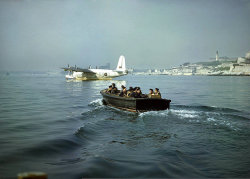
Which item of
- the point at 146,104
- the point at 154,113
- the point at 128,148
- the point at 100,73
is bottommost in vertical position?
the point at 128,148

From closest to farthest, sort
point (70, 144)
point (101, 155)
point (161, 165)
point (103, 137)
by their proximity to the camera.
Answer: point (161, 165), point (101, 155), point (70, 144), point (103, 137)

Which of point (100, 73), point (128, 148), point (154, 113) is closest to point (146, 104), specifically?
point (154, 113)

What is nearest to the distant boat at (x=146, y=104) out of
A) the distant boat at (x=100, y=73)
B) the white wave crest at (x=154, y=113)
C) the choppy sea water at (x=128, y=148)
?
the white wave crest at (x=154, y=113)

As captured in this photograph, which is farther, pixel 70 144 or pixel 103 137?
pixel 103 137

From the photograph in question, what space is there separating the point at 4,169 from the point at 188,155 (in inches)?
289

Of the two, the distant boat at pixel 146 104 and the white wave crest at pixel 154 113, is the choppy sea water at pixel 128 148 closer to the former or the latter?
the white wave crest at pixel 154 113

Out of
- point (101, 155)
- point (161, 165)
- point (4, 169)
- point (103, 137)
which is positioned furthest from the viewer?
point (103, 137)

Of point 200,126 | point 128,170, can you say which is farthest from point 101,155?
point 200,126

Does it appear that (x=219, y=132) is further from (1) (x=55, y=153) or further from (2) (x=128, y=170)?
(1) (x=55, y=153)

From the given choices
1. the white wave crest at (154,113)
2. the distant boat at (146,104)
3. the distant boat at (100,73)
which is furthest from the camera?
the distant boat at (100,73)

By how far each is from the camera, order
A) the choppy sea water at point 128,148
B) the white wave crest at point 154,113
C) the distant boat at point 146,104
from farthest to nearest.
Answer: the distant boat at point 146,104
the white wave crest at point 154,113
the choppy sea water at point 128,148

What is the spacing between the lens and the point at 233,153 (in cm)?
951

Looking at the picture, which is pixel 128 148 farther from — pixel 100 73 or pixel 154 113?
pixel 100 73

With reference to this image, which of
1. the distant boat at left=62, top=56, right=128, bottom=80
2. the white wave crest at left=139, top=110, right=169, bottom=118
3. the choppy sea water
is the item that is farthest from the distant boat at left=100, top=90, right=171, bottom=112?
the distant boat at left=62, top=56, right=128, bottom=80
